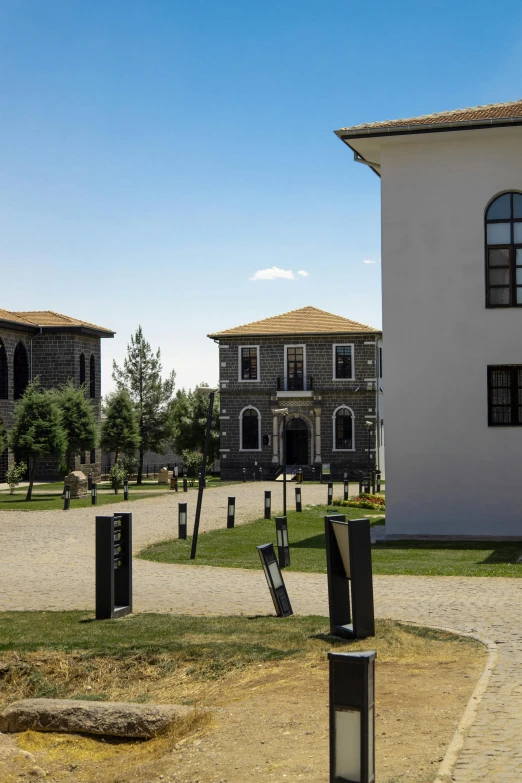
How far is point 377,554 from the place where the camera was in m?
17.1

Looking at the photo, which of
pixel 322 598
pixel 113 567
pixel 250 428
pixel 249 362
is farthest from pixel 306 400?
pixel 113 567

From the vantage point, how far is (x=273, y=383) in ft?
A: 175

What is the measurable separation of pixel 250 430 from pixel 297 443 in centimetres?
271

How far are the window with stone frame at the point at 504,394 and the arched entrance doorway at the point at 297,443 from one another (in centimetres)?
3323

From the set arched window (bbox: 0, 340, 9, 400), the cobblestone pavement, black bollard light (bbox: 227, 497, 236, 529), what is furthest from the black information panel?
arched window (bbox: 0, 340, 9, 400)

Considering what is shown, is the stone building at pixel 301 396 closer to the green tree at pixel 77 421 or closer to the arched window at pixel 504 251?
the green tree at pixel 77 421

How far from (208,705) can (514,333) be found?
48.2ft

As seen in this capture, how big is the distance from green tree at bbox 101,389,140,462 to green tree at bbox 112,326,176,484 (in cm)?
923

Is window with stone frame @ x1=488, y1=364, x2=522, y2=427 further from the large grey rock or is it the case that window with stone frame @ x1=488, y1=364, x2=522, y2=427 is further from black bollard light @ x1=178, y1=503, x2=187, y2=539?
the large grey rock

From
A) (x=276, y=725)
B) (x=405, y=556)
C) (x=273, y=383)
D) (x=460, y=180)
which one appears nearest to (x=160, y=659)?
(x=276, y=725)

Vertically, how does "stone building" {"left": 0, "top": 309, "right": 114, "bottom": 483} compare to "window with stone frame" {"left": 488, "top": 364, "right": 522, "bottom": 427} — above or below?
above

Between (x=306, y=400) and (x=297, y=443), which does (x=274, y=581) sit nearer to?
(x=306, y=400)

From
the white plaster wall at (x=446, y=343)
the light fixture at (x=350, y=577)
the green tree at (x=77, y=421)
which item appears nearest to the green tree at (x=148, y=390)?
the green tree at (x=77, y=421)

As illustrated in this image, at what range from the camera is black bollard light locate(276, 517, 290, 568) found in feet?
48.4
